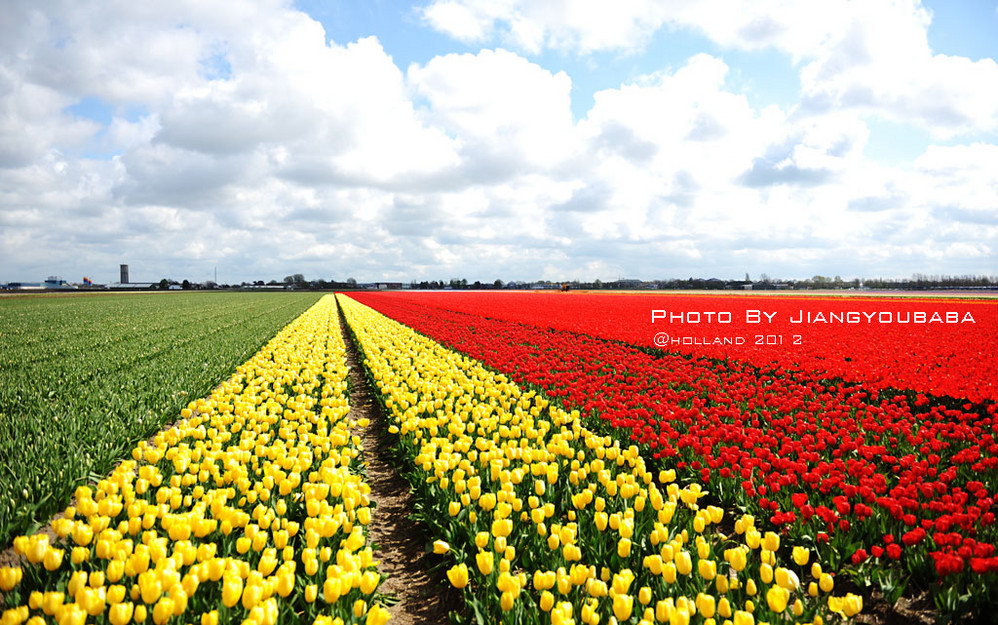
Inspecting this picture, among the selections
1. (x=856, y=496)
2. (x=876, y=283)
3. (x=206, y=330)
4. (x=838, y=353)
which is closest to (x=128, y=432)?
(x=856, y=496)

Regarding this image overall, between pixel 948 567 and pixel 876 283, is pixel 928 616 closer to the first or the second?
pixel 948 567

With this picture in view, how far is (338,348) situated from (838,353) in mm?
11742

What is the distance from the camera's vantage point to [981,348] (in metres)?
12.0

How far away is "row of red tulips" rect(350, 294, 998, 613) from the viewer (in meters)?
3.54

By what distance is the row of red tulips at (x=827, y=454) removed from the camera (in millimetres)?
3541

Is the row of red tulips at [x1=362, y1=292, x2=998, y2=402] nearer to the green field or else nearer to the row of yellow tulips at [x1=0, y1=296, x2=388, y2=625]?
the row of yellow tulips at [x1=0, y1=296, x2=388, y2=625]

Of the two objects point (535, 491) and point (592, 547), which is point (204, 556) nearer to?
point (535, 491)

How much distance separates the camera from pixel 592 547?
12.1 feet

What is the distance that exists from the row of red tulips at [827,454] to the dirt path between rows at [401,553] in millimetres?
2391

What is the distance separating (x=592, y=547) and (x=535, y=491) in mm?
583

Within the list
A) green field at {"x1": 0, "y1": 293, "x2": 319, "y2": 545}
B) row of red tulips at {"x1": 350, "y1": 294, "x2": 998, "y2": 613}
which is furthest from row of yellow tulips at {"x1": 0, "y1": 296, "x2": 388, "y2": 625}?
row of red tulips at {"x1": 350, "y1": 294, "x2": 998, "y2": 613}

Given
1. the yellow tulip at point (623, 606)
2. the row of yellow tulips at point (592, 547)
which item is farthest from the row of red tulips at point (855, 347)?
the yellow tulip at point (623, 606)

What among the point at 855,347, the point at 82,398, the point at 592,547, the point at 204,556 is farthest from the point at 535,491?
the point at 855,347

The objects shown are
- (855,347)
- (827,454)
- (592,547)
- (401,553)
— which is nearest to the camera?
(592,547)
